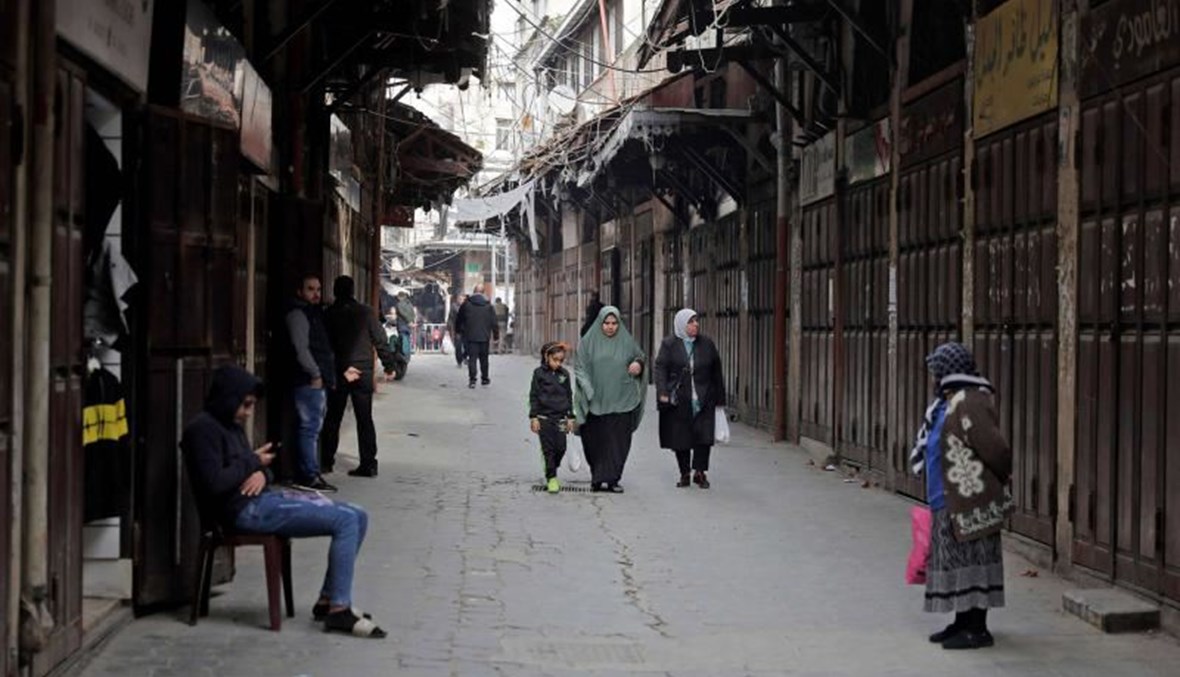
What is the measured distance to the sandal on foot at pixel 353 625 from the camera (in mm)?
7469

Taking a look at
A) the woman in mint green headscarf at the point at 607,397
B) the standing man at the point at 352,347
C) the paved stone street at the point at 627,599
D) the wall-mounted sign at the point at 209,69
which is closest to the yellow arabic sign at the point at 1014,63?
the paved stone street at the point at 627,599

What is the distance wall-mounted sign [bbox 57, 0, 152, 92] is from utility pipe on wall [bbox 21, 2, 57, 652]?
34cm

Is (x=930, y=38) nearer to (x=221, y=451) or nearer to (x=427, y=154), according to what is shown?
(x=221, y=451)

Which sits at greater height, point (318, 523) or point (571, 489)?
point (318, 523)

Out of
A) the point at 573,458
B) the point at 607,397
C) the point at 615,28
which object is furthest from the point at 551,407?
the point at 615,28

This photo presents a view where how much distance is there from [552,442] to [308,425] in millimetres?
2237

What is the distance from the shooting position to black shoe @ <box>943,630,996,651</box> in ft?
24.4

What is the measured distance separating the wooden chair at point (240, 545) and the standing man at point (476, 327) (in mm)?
19349

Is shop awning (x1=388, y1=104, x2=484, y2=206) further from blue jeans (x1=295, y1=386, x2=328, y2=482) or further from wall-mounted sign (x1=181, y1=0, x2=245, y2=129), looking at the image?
wall-mounted sign (x1=181, y1=0, x2=245, y2=129)

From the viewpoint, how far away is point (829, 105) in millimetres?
16359

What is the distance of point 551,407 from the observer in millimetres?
13281

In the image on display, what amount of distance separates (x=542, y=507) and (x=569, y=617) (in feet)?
14.0

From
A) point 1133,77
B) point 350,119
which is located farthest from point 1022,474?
point 350,119

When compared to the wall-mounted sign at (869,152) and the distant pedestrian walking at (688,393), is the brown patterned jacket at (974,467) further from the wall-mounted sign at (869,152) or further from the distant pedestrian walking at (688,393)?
the wall-mounted sign at (869,152)
